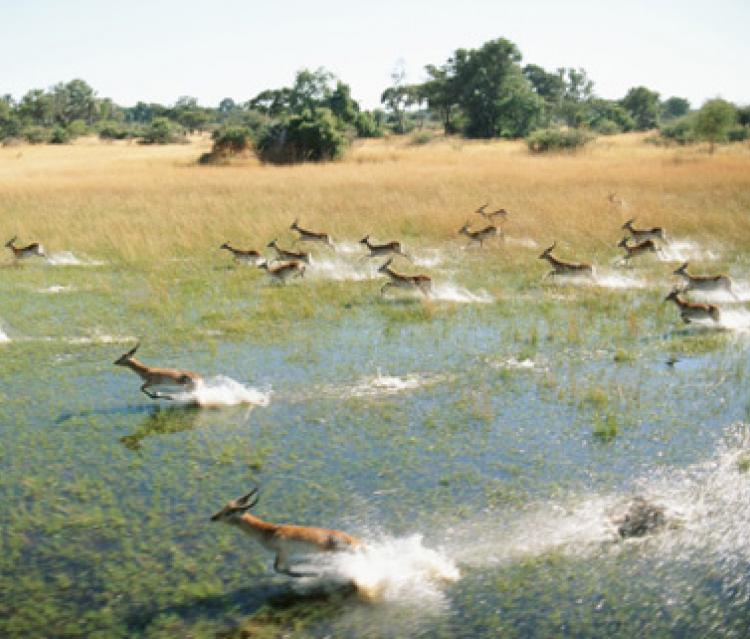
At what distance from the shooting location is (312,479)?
305 inches

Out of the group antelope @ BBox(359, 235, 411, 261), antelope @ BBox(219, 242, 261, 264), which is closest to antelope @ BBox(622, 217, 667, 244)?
antelope @ BBox(359, 235, 411, 261)

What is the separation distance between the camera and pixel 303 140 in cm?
3978

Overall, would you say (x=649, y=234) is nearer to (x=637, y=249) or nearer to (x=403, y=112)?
(x=637, y=249)

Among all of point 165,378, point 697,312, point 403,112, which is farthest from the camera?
point 403,112

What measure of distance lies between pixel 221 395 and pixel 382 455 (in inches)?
98.9

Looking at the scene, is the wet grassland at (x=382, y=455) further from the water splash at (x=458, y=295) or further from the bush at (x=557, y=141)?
the bush at (x=557, y=141)

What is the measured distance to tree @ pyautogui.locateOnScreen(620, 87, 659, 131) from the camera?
86.1m

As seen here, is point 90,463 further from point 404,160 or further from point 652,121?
point 652,121

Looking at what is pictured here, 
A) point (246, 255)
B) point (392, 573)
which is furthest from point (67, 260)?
point (392, 573)

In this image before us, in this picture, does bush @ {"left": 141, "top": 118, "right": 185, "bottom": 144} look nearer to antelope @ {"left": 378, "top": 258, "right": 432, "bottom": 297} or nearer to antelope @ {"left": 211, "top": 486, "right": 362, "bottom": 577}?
antelope @ {"left": 378, "top": 258, "right": 432, "bottom": 297}

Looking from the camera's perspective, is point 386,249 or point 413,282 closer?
point 413,282

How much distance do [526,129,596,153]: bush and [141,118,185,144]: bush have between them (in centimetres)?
2942

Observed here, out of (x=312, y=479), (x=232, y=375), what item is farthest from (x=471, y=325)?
(x=312, y=479)

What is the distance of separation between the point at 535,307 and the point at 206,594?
9487 mm
